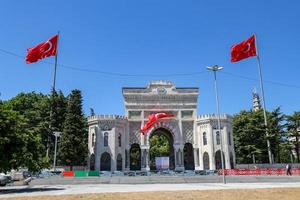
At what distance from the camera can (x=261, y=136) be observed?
58969 mm

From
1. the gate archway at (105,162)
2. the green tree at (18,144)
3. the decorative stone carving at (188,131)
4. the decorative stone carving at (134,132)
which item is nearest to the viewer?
the green tree at (18,144)

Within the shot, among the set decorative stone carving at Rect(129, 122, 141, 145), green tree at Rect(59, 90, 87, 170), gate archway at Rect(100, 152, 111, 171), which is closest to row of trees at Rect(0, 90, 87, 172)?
green tree at Rect(59, 90, 87, 170)

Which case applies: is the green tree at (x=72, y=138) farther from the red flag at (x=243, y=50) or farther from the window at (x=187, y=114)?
the red flag at (x=243, y=50)

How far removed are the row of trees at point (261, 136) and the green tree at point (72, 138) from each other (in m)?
29.5

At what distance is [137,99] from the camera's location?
199 ft

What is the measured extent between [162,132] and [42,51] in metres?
26.5

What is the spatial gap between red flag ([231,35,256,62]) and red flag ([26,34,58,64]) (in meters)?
27.8

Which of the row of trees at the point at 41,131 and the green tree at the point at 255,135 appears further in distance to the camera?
the green tree at the point at 255,135

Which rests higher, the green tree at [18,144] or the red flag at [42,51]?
the red flag at [42,51]

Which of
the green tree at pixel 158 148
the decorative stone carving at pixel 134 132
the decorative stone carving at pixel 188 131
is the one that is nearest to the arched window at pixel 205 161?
the decorative stone carving at pixel 188 131

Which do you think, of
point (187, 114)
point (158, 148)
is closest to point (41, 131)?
point (187, 114)

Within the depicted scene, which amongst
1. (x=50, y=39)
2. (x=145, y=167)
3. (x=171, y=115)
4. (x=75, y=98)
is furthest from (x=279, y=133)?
(x=50, y=39)

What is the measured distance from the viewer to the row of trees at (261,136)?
2192 inches

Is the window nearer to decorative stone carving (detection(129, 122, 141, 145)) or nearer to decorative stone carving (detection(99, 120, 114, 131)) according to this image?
decorative stone carving (detection(129, 122, 141, 145))
